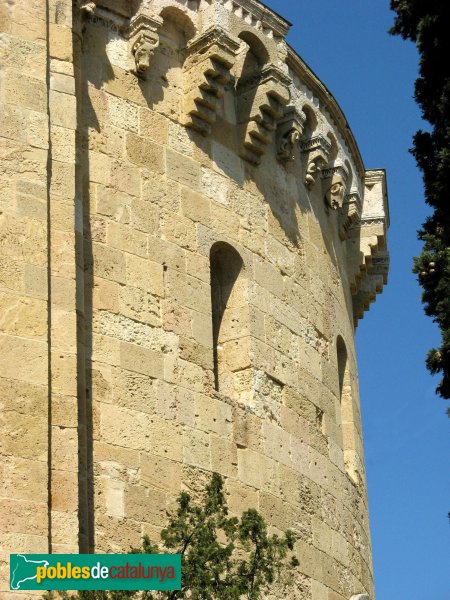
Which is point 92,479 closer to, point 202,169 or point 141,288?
point 141,288

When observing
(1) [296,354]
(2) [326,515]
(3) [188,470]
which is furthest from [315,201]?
(3) [188,470]

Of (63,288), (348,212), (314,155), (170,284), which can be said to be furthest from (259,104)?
(63,288)

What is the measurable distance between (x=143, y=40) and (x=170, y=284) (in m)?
2.24

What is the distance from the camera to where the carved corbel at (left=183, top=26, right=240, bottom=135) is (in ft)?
48.3

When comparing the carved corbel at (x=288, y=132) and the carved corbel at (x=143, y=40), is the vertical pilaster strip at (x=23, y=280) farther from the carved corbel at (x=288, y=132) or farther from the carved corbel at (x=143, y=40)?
the carved corbel at (x=288, y=132)

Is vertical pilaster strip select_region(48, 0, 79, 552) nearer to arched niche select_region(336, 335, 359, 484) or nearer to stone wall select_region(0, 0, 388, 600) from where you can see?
stone wall select_region(0, 0, 388, 600)

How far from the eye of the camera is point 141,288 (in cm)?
1351

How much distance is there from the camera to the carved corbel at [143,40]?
14.3 meters

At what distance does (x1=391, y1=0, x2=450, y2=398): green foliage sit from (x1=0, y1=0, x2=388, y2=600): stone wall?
1.97m

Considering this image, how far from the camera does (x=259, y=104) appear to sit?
15.5m

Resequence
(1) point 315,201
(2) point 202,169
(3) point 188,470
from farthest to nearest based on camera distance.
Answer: (1) point 315,201 < (2) point 202,169 < (3) point 188,470

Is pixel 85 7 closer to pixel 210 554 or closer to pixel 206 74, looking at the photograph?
pixel 206 74

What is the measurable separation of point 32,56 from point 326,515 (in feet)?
17.9

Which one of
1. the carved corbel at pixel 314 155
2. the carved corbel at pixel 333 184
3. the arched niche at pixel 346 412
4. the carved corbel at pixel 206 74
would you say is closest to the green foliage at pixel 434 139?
the carved corbel at pixel 206 74
